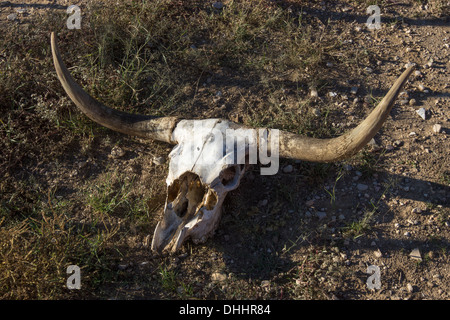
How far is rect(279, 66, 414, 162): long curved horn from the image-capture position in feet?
9.38

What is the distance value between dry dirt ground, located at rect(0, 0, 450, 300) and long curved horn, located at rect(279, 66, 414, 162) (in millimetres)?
540

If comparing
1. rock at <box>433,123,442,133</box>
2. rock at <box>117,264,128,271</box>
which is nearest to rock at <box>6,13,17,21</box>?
rock at <box>117,264,128,271</box>

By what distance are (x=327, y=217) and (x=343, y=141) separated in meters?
0.89

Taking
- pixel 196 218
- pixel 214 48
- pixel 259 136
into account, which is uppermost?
pixel 214 48

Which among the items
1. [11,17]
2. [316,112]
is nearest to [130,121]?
[316,112]

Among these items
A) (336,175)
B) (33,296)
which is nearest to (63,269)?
(33,296)

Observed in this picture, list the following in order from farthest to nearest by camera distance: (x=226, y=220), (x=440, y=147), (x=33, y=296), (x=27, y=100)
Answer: (x=27, y=100)
(x=440, y=147)
(x=226, y=220)
(x=33, y=296)

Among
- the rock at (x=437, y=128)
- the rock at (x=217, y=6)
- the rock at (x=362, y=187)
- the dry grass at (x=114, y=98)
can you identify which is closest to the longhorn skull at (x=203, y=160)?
the dry grass at (x=114, y=98)

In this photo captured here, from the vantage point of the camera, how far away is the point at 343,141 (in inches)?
124

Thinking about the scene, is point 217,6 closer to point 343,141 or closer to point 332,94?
point 332,94

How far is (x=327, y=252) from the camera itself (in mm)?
3639

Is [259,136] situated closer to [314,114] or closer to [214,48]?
[314,114]

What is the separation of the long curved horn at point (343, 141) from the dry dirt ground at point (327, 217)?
54cm

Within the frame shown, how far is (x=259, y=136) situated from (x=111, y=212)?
1.39 m
